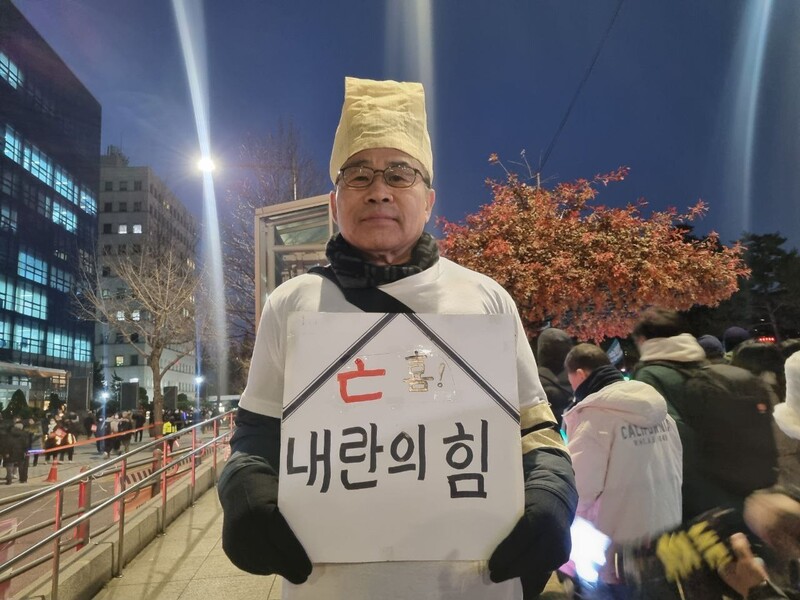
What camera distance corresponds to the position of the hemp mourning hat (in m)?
→ 1.48

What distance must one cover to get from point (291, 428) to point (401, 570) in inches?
16.6

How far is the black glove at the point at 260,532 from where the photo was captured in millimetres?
1214

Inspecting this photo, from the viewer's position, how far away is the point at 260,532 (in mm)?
1225

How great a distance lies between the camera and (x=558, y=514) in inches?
49.6

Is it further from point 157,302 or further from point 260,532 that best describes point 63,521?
point 157,302

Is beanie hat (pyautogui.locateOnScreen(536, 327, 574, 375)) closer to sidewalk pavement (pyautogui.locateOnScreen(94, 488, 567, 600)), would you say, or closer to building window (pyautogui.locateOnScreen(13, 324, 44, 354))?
sidewalk pavement (pyautogui.locateOnScreen(94, 488, 567, 600))

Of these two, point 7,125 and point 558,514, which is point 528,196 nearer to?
point 558,514

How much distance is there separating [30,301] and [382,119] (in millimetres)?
64035

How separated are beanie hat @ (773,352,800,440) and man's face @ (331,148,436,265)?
188 cm

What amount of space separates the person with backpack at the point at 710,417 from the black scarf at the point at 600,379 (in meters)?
0.15

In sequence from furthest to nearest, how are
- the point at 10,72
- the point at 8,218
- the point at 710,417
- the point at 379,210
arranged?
the point at 10,72, the point at 8,218, the point at 710,417, the point at 379,210

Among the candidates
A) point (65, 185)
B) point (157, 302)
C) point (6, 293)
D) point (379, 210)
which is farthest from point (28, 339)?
point (379, 210)

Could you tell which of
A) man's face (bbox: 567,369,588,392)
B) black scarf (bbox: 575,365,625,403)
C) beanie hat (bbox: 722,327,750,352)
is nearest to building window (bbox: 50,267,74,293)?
beanie hat (bbox: 722,327,750,352)

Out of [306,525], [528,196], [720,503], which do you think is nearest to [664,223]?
[528,196]
